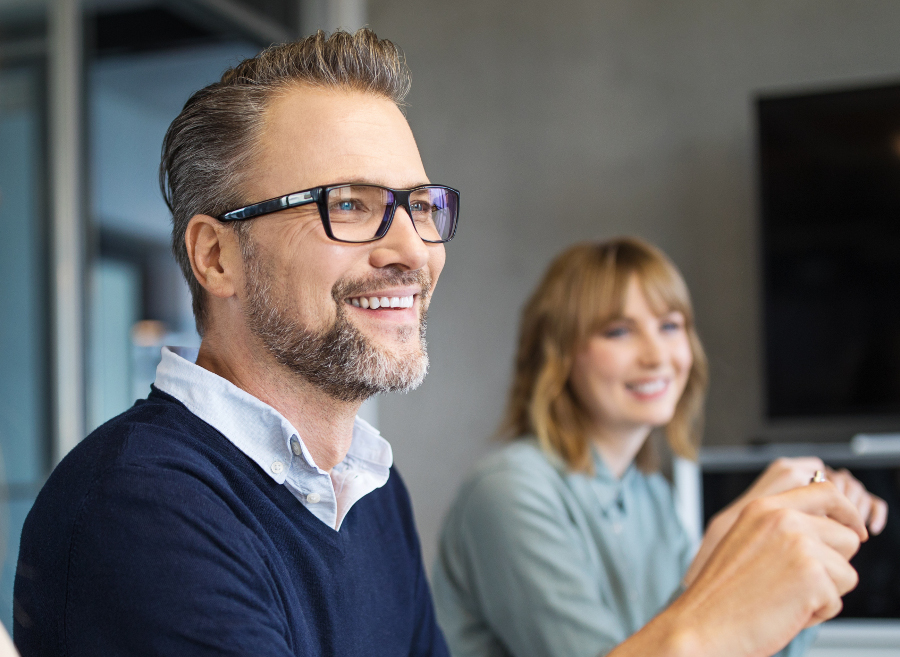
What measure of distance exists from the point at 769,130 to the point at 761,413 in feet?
2.73

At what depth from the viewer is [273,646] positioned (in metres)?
0.72

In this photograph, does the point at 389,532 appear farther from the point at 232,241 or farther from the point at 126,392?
the point at 126,392

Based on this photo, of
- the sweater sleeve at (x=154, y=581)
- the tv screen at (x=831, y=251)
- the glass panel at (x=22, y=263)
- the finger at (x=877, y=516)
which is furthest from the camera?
the tv screen at (x=831, y=251)

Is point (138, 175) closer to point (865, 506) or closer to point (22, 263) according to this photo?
point (22, 263)

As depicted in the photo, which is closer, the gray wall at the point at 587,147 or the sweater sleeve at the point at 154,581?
the sweater sleeve at the point at 154,581

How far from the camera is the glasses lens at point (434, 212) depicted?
3.28 ft

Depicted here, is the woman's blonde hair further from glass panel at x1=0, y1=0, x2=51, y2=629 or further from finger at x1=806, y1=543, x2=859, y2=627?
glass panel at x1=0, y1=0, x2=51, y2=629

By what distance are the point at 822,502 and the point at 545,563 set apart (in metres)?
0.50

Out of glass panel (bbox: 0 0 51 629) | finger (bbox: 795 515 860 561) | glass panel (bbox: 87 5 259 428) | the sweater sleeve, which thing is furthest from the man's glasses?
glass panel (bbox: 87 5 259 428)

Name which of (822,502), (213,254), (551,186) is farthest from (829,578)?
(551,186)

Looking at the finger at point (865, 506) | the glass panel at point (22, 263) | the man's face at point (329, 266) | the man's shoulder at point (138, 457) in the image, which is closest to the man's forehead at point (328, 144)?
the man's face at point (329, 266)

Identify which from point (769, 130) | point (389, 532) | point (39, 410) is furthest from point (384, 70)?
point (769, 130)

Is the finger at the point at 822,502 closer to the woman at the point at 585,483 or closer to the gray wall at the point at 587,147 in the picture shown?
the woman at the point at 585,483

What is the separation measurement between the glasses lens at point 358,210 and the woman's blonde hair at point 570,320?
896mm
